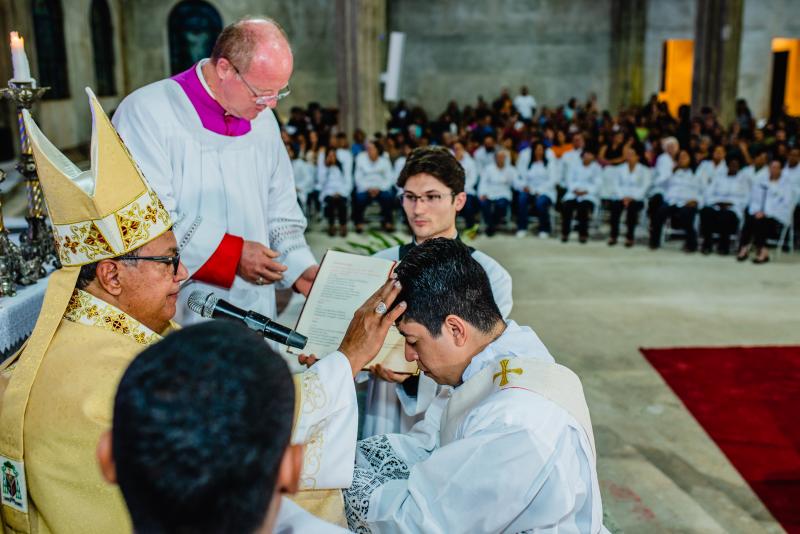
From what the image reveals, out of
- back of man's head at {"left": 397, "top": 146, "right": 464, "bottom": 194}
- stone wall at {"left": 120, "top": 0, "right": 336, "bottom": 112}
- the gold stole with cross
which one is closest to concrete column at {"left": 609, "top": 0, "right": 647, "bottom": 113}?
stone wall at {"left": 120, "top": 0, "right": 336, "bottom": 112}

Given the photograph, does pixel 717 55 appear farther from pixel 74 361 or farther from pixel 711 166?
pixel 74 361

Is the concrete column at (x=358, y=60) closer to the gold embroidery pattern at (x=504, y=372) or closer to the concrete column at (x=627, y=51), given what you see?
the concrete column at (x=627, y=51)

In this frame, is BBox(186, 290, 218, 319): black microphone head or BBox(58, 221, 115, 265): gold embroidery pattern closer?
BBox(58, 221, 115, 265): gold embroidery pattern

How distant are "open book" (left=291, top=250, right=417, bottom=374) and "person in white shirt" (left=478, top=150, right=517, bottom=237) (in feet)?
25.8

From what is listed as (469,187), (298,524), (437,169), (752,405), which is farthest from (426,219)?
(469,187)

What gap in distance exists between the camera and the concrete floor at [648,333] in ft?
12.1

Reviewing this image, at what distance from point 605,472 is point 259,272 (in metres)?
2.25

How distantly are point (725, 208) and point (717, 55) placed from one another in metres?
5.07

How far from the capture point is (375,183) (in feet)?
34.3

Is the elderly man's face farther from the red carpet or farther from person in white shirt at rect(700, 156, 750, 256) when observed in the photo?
person in white shirt at rect(700, 156, 750, 256)

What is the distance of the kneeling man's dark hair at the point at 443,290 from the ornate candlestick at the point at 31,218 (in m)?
1.43

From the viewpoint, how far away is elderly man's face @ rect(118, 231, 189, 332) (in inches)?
74.0

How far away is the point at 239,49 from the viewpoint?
270 centimetres

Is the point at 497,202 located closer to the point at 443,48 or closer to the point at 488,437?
the point at 488,437
